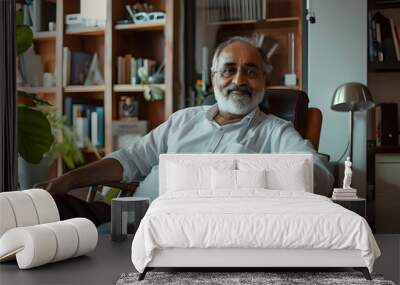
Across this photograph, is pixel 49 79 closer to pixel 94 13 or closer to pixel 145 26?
pixel 94 13

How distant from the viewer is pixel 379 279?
3.48m

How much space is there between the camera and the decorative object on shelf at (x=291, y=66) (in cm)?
470

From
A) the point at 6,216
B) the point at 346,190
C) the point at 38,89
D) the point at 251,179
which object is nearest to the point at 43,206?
the point at 6,216

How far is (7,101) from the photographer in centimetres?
506

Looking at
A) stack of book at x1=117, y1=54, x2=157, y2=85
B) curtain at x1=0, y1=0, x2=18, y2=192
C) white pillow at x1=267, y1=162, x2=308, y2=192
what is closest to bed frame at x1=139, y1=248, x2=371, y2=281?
white pillow at x1=267, y1=162, x2=308, y2=192

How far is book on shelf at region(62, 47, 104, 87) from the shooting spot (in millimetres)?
4973

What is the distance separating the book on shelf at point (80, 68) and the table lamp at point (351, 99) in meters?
1.78

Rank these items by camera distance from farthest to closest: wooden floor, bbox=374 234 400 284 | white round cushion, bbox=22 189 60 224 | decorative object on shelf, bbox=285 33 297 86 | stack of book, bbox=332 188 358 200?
decorative object on shelf, bbox=285 33 297 86 → stack of book, bbox=332 188 358 200 → white round cushion, bbox=22 189 60 224 → wooden floor, bbox=374 234 400 284

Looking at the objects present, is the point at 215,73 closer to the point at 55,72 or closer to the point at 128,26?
the point at 128,26

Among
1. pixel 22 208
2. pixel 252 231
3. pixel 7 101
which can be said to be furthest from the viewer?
pixel 7 101

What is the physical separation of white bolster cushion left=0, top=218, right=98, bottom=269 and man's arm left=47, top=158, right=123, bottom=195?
3.32 ft

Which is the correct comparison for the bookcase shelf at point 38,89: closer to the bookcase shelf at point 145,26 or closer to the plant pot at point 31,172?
the plant pot at point 31,172

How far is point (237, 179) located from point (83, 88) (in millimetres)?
1425

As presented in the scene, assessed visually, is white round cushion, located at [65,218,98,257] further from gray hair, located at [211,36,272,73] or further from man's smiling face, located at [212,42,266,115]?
gray hair, located at [211,36,272,73]
